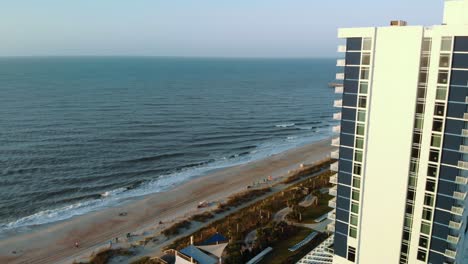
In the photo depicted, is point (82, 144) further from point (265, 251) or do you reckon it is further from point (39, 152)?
point (265, 251)

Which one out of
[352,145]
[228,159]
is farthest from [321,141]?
[352,145]

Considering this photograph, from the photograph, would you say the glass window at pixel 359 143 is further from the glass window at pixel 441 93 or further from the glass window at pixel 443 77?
the glass window at pixel 443 77

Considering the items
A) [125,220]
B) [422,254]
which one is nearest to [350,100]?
[422,254]

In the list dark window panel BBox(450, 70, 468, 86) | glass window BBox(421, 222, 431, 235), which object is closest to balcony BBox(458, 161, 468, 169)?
glass window BBox(421, 222, 431, 235)

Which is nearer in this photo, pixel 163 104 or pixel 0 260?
pixel 0 260

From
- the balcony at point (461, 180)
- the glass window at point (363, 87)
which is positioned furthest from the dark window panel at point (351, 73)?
the balcony at point (461, 180)

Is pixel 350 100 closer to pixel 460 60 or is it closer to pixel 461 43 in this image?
pixel 460 60

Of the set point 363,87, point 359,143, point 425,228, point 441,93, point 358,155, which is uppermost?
point 363,87
